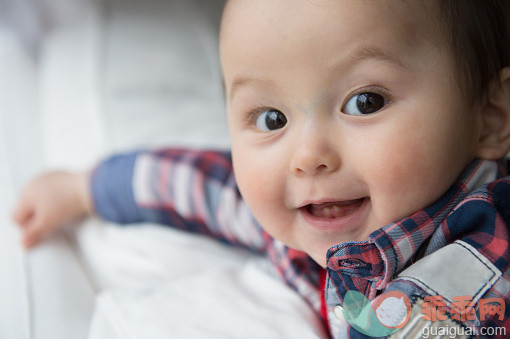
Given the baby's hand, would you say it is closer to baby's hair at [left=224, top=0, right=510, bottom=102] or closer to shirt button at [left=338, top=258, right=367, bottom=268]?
shirt button at [left=338, top=258, right=367, bottom=268]

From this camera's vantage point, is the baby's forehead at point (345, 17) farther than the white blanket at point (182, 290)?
No

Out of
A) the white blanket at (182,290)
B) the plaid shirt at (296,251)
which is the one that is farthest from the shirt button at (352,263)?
the white blanket at (182,290)

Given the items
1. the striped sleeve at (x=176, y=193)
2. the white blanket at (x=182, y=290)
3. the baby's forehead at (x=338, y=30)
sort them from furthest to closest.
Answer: the striped sleeve at (x=176, y=193)
the white blanket at (x=182, y=290)
the baby's forehead at (x=338, y=30)

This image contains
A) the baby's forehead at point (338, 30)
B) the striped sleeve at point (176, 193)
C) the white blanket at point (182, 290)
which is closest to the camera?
the baby's forehead at point (338, 30)

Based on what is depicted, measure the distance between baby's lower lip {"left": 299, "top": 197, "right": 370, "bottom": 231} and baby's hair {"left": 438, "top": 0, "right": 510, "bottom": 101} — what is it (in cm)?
19

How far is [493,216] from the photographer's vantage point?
1.99ft

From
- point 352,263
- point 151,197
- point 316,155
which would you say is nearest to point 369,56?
point 316,155

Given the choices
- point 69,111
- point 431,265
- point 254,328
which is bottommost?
point 254,328

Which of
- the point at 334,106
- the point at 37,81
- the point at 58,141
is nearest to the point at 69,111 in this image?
the point at 58,141

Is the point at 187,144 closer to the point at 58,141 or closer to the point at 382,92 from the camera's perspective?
the point at 58,141

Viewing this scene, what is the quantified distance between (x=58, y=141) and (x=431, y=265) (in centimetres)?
84

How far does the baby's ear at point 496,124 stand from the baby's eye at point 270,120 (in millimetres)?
256

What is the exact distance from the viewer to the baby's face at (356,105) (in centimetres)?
58

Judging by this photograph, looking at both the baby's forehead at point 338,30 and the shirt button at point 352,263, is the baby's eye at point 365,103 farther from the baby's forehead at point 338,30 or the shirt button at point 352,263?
the shirt button at point 352,263
